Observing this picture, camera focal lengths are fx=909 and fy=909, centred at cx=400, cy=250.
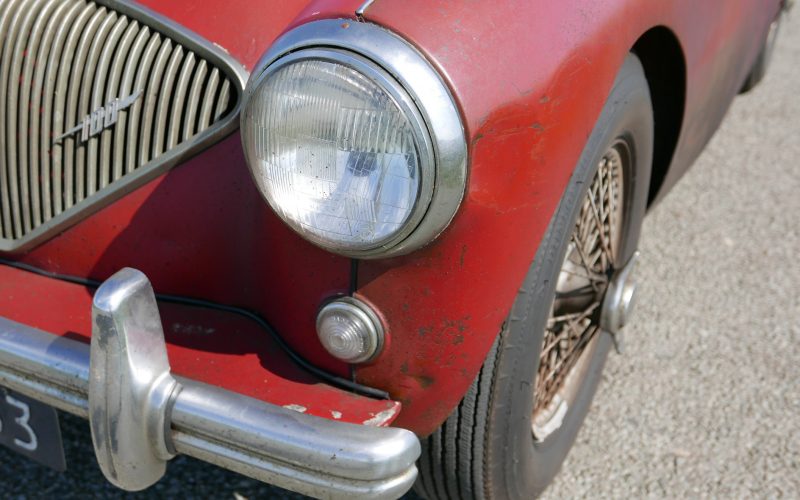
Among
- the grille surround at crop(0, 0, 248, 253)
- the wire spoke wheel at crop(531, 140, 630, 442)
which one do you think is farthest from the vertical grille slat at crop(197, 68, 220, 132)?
the wire spoke wheel at crop(531, 140, 630, 442)

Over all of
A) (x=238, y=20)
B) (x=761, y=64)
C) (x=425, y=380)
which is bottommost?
(x=761, y=64)

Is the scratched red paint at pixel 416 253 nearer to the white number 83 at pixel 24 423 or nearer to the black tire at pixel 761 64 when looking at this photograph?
A: the white number 83 at pixel 24 423

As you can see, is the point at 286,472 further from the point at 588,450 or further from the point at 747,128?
the point at 747,128

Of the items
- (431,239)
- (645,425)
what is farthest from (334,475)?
(645,425)

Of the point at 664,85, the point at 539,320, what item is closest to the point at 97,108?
the point at 539,320

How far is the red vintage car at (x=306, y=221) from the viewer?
4.25 ft

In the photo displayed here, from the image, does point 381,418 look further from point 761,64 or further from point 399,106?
point 761,64

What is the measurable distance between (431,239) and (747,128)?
3.23 metres

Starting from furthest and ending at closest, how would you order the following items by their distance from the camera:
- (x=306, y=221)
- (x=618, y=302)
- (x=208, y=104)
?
1. (x=618, y=302)
2. (x=208, y=104)
3. (x=306, y=221)

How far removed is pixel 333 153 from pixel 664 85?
1.10 meters

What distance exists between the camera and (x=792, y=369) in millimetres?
2531

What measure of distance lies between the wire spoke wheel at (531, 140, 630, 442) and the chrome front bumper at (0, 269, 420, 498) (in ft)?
2.12

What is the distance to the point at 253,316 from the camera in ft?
5.33

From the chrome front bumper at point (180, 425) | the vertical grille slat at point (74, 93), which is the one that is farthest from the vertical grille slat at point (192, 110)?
the chrome front bumper at point (180, 425)
